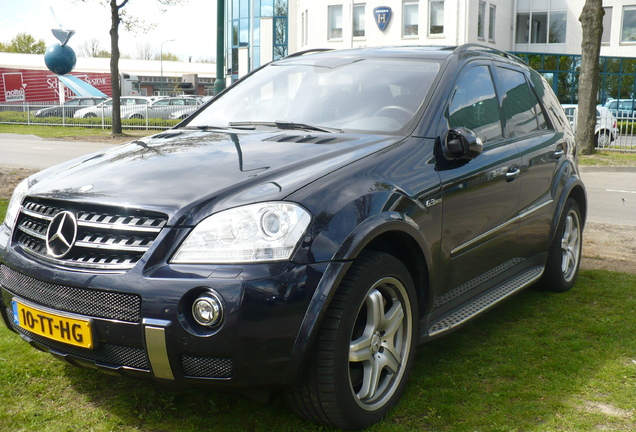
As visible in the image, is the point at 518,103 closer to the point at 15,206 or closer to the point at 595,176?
the point at 15,206

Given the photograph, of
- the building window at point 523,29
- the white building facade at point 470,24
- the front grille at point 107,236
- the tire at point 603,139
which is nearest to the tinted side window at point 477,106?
the front grille at point 107,236

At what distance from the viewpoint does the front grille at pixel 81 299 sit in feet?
8.67

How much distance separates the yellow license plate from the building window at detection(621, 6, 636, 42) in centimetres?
Result: 4119

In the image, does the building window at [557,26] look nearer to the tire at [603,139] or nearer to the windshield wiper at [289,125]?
the tire at [603,139]

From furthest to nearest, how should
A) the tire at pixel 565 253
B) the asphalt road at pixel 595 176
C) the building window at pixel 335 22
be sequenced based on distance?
the building window at pixel 335 22
the asphalt road at pixel 595 176
the tire at pixel 565 253

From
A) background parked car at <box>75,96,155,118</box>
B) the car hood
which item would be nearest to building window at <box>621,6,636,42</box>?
background parked car at <box>75,96,155,118</box>

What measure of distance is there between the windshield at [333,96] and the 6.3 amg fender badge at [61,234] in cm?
148

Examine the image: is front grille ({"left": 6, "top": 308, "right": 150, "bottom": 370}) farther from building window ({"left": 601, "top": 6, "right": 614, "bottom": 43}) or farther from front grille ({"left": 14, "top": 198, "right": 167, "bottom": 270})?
building window ({"left": 601, "top": 6, "right": 614, "bottom": 43})

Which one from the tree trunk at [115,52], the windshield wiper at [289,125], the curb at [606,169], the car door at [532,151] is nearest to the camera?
the windshield wiper at [289,125]

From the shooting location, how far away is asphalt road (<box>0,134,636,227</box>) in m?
9.45

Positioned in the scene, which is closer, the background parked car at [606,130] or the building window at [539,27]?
the background parked car at [606,130]

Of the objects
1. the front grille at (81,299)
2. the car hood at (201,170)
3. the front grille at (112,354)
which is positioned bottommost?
the front grille at (112,354)

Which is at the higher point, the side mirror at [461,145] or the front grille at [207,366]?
the side mirror at [461,145]

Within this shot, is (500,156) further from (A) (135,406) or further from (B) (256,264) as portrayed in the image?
(A) (135,406)
